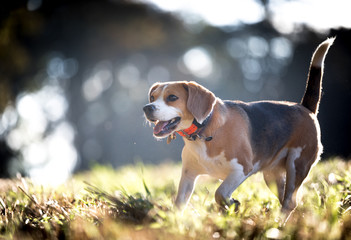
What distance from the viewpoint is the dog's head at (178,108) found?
162 inches

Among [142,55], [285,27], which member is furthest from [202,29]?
[285,27]

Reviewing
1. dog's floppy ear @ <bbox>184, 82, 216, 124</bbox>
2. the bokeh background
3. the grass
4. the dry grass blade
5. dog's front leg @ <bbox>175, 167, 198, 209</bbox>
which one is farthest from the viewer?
the bokeh background

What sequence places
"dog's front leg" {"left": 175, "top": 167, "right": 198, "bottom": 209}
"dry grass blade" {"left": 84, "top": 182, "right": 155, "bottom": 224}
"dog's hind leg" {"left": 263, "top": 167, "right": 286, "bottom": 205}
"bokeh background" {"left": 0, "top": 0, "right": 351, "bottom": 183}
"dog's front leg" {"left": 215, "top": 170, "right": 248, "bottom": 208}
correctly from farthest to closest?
"bokeh background" {"left": 0, "top": 0, "right": 351, "bottom": 183} → "dog's hind leg" {"left": 263, "top": 167, "right": 286, "bottom": 205} → "dog's front leg" {"left": 175, "top": 167, "right": 198, "bottom": 209} → "dog's front leg" {"left": 215, "top": 170, "right": 248, "bottom": 208} → "dry grass blade" {"left": 84, "top": 182, "right": 155, "bottom": 224}

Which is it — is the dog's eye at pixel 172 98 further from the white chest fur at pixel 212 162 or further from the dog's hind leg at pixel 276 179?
the dog's hind leg at pixel 276 179

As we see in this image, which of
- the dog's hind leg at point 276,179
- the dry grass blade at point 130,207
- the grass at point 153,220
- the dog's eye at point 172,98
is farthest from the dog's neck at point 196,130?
the dog's hind leg at point 276,179

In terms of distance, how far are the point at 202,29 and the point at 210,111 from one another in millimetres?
16001

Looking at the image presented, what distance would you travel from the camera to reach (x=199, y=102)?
13.6 feet

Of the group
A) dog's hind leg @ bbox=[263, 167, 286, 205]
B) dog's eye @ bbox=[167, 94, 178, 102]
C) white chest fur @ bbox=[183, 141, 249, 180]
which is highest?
dog's eye @ bbox=[167, 94, 178, 102]

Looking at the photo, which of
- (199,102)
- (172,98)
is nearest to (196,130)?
(199,102)

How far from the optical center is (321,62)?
5316 millimetres

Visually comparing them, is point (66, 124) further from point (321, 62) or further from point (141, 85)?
point (321, 62)

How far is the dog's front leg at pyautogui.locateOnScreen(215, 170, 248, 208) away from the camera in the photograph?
376 centimetres

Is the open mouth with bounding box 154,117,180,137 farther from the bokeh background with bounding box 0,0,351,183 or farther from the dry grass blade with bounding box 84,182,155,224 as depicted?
the bokeh background with bounding box 0,0,351,183

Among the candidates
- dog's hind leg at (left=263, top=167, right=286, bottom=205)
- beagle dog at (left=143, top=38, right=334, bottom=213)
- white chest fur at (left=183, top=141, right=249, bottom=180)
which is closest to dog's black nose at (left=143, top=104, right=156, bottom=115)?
beagle dog at (left=143, top=38, right=334, bottom=213)
